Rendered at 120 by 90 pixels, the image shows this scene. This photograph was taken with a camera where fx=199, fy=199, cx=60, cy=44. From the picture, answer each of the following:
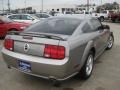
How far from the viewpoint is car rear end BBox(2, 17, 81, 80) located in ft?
12.4

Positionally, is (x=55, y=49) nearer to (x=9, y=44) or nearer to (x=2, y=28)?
(x=9, y=44)

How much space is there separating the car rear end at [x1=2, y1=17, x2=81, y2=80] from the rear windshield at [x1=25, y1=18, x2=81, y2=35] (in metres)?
0.64

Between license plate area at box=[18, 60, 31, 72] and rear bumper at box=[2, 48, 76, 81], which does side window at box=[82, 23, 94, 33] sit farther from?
license plate area at box=[18, 60, 31, 72]

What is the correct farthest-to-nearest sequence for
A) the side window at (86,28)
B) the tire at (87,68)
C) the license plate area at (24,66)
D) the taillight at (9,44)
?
the side window at (86,28) < the tire at (87,68) < the taillight at (9,44) < the license plate area at (24,66)

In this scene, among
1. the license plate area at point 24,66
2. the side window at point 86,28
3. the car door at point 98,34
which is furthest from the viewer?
the car door at point 98,34

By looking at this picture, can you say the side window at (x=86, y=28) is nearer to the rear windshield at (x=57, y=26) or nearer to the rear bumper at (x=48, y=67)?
the rear windshield at (x=57, y=26)

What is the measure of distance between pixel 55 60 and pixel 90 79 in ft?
4.88

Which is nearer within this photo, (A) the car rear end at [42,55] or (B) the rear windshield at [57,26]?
(A) the car rear end at [42,55]

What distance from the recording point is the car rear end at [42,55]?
3793 mm

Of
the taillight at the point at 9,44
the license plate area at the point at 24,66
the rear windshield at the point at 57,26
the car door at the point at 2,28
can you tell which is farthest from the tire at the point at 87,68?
the car door at the point at 2,28

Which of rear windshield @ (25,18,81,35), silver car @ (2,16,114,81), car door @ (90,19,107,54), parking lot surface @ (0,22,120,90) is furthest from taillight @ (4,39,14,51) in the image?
car door @ (90,19,107,54)

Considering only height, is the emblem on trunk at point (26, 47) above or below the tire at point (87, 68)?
above

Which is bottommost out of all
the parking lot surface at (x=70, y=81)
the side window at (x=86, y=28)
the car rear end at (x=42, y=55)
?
the parking lot surface at (x=70, y=81)

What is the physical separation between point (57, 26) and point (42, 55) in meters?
1.28
